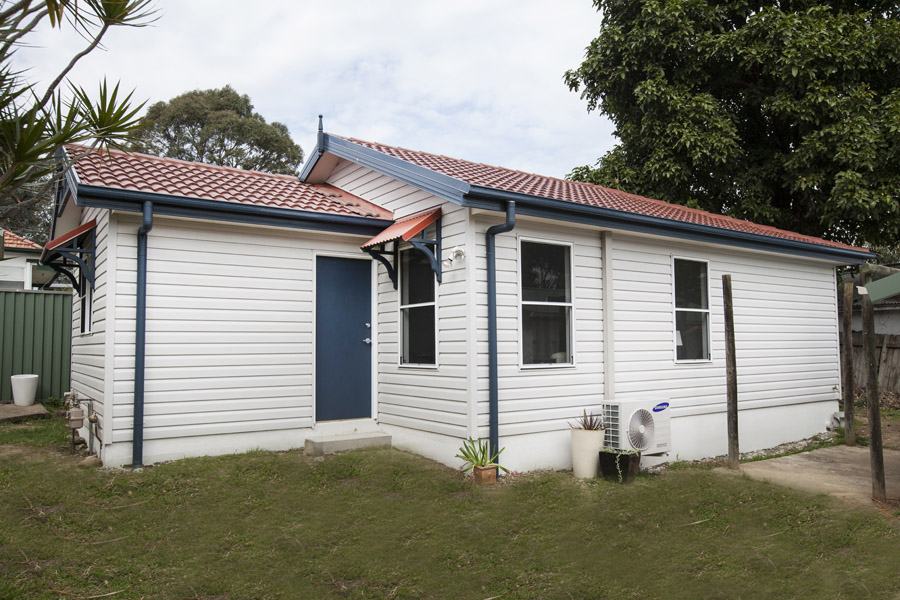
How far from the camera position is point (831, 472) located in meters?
7.74

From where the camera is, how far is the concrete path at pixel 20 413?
998cm

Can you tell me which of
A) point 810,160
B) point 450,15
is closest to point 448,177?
point 450,15

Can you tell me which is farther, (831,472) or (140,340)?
(831,472)

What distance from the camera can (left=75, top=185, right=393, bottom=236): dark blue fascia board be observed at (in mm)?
6391

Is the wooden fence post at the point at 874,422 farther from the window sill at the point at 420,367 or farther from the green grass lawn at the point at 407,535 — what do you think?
the window sill at the point at 420,367

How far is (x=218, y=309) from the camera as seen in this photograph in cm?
716

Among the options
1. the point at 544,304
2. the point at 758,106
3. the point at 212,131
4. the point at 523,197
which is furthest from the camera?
the point at 212,131

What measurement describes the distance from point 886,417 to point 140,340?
12475mm

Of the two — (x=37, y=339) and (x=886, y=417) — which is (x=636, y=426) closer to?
(x=886, y=417)

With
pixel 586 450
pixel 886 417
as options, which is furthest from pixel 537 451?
pixel 886 417

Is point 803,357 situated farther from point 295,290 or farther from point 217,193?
point 217,193

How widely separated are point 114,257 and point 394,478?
3.57 m

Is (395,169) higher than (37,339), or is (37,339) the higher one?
(395,169)

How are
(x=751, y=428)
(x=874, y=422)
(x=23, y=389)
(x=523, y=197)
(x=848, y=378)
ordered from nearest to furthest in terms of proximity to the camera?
(x=874, y=422) < (x=523, y=197) < (x=751, y=428) < (x=848, y=378) < (x=23, y=389)
